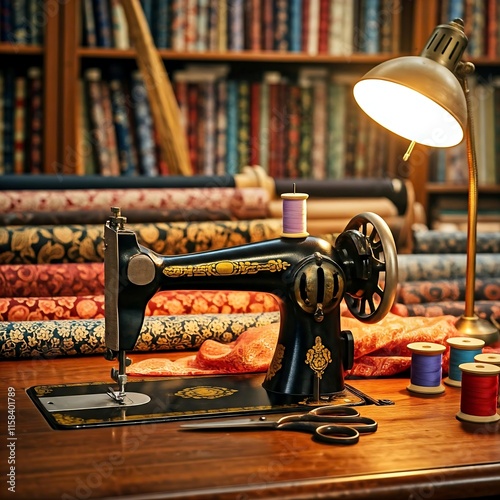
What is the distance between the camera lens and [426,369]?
65.4 inches

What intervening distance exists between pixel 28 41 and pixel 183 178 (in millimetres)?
1200

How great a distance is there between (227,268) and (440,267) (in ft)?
2.61

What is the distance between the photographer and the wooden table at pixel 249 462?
1208 millimetres

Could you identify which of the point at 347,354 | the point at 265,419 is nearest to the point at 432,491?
the point at 265,419

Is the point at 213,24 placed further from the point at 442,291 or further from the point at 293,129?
the point at 442,291

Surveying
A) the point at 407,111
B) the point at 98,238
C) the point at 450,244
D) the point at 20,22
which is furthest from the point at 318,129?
the point at 407,111

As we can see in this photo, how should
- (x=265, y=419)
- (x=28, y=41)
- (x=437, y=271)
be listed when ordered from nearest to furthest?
(x=265, y=419) < (x=437, y=271) < (x=28, y=41)

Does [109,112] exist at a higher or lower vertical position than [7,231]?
higher

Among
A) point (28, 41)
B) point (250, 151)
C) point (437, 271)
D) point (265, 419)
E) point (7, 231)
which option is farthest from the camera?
point (250, 151)

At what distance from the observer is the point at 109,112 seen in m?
3.38

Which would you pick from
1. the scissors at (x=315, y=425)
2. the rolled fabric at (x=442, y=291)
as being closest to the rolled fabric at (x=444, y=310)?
the rolled fabric at (x=442, y=291)

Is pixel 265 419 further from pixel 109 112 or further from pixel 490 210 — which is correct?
pixel 490 210

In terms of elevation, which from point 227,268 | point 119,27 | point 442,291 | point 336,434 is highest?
point 119,27

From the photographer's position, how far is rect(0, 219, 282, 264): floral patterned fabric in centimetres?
205
